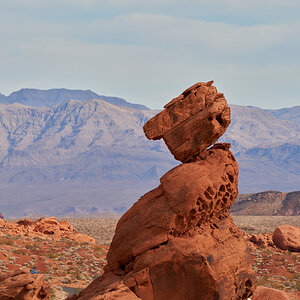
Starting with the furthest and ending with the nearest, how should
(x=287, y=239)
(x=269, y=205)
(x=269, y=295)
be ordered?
(x=269, y=205)
(x=287, y=239)
(x=269, y=295)

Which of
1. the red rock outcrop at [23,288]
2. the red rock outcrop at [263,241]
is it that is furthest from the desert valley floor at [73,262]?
the red rock outcrop at [23,288]

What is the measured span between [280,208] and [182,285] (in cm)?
13249

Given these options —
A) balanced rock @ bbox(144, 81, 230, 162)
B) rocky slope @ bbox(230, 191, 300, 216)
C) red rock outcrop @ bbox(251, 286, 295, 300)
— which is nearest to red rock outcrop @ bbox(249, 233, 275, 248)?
red rock outcrop @ bbox(251, 286, 295, 300)

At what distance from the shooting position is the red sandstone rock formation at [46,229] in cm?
5089

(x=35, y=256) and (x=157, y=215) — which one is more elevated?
(x=157, y=215)

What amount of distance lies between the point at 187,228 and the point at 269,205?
134 metres

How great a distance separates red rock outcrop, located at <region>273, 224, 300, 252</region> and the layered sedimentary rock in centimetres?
3081

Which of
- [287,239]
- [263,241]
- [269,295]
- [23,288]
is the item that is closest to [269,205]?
[263,241]

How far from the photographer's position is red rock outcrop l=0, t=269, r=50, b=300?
20.6 meters

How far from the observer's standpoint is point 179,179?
20.0 meters

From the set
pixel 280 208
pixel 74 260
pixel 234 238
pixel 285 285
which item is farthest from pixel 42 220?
pixel 280 208

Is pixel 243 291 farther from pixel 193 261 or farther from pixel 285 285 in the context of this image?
pixel 285 285

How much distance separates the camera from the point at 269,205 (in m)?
149

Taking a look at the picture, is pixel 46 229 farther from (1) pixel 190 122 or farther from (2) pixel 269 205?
(2) pixel 269 205
